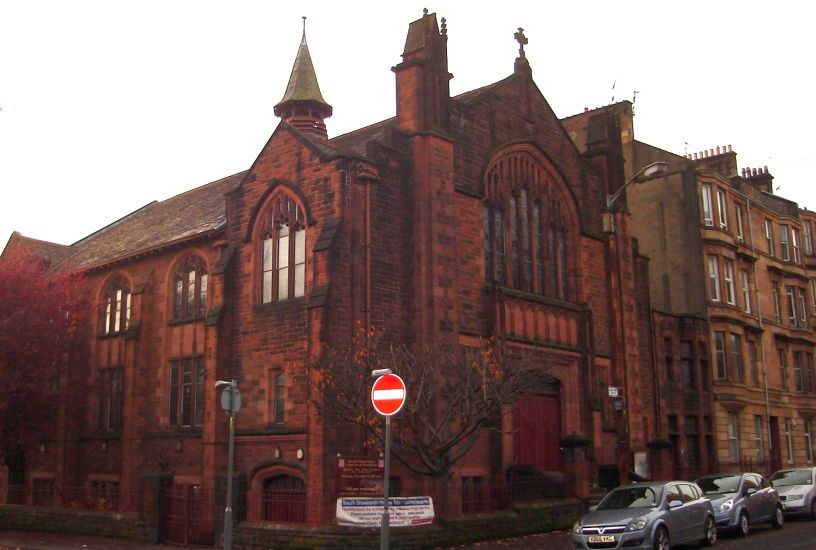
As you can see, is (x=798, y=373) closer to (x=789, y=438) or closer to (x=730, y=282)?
(x=789, y=438)

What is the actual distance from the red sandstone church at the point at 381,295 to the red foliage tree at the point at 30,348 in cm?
188

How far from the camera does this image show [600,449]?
97.3ft

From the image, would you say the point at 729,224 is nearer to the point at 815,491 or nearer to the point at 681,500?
the point at 815,491

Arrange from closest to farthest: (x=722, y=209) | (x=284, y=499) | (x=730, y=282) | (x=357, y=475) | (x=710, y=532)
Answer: (x=710, y=532) < (x=357, y=475) < (x=284, y=499) < (x=730, y=282) < (x=722, y=209)

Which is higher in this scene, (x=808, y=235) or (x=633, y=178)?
(x=808, y=235)

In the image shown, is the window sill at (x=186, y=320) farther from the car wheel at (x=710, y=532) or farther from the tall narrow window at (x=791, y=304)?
the tall narrow window at (x=791, y=304)

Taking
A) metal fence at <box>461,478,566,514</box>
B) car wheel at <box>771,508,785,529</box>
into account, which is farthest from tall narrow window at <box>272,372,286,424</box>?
car wheel at <box>771,508,785,529</box>

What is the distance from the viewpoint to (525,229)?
28766mm

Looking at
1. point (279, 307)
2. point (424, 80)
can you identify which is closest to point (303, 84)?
point (424, 80)

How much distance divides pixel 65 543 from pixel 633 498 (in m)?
14.9

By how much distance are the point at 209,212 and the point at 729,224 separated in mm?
23095

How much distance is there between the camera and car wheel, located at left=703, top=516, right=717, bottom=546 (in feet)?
62.5

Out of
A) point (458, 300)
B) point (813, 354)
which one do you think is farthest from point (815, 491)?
point (813, 354)

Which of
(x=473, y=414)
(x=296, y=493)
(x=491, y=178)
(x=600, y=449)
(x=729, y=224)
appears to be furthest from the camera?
(x=729, y=224)
